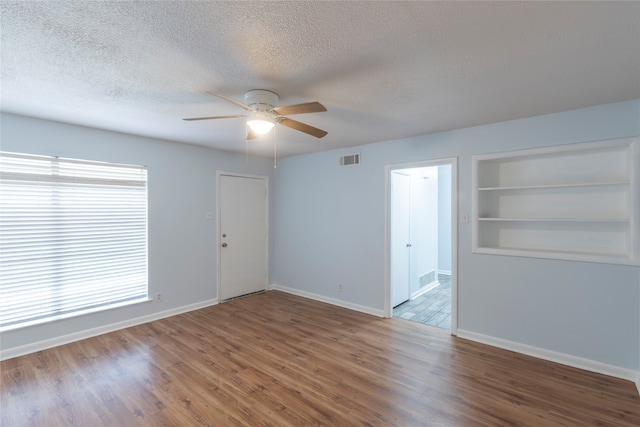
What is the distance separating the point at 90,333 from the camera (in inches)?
134

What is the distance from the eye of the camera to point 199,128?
3373 mm

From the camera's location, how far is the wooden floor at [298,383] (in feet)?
6.93

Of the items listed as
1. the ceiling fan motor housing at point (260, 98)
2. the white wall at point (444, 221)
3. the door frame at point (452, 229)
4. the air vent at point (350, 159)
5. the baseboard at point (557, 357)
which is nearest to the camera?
the ceiling fan motor housing at point (260, 98)

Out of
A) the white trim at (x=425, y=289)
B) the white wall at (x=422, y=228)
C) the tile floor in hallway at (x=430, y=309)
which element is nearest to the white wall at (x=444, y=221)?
the white trim at (x=425, y=289)

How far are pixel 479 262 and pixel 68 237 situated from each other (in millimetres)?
4610

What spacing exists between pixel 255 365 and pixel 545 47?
3.29 m

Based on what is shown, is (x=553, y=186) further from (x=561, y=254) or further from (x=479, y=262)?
(x=479, y=262)

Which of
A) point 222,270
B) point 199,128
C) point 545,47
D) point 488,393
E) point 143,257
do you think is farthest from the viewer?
point 222,270

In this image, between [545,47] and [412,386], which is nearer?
[545,47]

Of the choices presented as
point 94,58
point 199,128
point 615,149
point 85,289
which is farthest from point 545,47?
point 85,289

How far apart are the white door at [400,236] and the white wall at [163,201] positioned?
253 centimetres

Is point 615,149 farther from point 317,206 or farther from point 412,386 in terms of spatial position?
point 317,206

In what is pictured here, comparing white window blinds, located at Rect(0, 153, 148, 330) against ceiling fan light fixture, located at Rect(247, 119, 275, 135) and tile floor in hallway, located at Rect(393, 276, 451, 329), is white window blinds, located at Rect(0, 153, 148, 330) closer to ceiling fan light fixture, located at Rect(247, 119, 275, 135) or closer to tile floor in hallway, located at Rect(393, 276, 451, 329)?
ceiling fan light fixture, located at Rect(247, 119, 275, 135)

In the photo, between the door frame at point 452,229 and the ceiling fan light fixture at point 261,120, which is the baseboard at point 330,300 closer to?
the door frame at point 452,229
